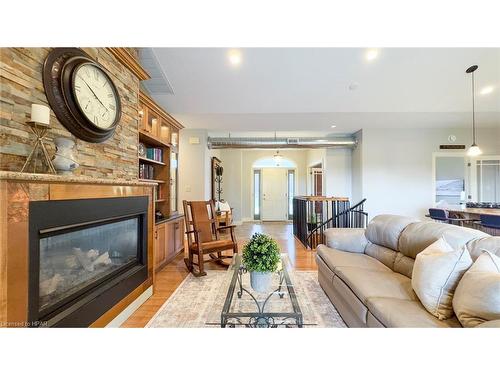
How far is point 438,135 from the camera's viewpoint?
562 cm

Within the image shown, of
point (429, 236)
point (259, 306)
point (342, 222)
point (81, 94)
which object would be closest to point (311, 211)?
point (342, 222)

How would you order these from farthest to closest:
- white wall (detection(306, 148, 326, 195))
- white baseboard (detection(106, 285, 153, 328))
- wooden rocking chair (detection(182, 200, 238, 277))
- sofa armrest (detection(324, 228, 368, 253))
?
white wall (detection(306, 148, 326, 195)), wooden rocking chair (detection(182, 200, 238, 277)), sofa armrest (detection(324, 228, 368, 253)), white baseboard (detection(106, 285, 153, 328))

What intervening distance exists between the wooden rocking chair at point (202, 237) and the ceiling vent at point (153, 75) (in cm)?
204

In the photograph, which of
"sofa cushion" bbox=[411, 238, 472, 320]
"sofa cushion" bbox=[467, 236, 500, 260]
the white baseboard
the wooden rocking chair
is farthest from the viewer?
the wooden rocking chair

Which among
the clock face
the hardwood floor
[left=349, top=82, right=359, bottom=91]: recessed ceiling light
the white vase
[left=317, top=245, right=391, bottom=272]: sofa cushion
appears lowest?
the hardwood floor

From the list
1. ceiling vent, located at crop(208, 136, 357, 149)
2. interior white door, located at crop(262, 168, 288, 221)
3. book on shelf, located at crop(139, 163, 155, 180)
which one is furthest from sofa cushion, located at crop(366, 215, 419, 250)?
interior white door, located at crop(262, 168, 288, 221)

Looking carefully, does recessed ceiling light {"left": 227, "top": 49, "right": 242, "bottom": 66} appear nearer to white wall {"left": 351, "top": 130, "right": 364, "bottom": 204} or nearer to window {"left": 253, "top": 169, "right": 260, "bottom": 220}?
white wall {"left": 351, "top": 130, "right": 364, "bottom": 204}

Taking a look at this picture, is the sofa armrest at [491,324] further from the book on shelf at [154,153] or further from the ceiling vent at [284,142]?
the ceiling vent at [284,142]

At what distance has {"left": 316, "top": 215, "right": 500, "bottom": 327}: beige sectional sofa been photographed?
1.36 m

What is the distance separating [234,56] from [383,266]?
331 centimetres

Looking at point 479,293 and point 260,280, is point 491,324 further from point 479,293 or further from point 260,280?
point 260,280

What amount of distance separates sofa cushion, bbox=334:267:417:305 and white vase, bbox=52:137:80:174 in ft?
7.46

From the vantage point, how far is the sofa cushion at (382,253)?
2282 millimetres
